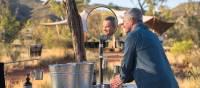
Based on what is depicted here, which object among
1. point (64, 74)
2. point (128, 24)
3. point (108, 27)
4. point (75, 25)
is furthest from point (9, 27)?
point (128, 24)

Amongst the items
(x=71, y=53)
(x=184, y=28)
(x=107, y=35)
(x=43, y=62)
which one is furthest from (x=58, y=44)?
(x=107, y=35)

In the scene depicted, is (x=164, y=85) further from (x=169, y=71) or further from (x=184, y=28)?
(x=184, y=28)

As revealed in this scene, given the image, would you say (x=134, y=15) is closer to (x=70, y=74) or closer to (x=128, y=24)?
(x=128, y=24)

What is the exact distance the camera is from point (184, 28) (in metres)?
38.3

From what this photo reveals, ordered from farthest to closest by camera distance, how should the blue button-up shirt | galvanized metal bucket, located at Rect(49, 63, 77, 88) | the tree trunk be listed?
the tree trunk → galvanized metal bucket, located at Rect(49, 63, 77, 88) → the blue button-up shirt

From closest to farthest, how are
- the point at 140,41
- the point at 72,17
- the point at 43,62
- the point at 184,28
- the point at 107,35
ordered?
the point at 140,41
the point at 107,35
the point at 72,17
the point at 43,62
the point at 184,28

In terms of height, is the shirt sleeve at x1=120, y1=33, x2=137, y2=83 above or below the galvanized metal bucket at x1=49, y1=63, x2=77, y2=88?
above

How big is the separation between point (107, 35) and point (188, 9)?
130 feet

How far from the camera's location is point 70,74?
245 inches

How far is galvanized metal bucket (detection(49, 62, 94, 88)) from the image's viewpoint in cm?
620

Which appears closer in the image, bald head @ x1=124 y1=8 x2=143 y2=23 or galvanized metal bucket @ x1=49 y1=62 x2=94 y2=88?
bald head @ x1=124 y1=8 x2=143 y2=23

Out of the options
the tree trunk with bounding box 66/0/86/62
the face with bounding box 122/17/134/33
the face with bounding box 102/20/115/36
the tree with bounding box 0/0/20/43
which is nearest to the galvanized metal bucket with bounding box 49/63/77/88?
the face with bounding box 122/17/134/33

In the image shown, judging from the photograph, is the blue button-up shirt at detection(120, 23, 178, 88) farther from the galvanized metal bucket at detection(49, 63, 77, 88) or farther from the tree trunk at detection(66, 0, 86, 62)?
the tree trunk at detection(66, 0, 86, 62)

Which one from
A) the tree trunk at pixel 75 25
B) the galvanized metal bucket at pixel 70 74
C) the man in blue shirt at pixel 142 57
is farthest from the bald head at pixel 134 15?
the tree trunk at pixel 75 25
